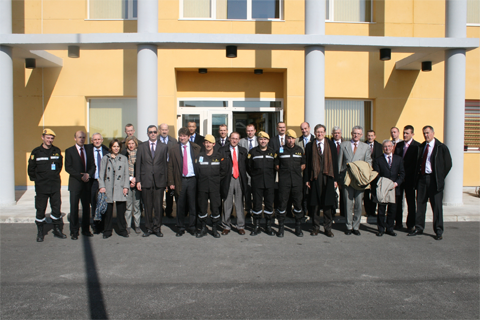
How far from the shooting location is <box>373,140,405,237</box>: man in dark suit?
7043 millimetres

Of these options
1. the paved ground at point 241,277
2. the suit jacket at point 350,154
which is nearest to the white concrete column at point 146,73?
the paved ground at point 241,277

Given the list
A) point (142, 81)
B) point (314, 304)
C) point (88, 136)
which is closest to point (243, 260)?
point (314, 304)

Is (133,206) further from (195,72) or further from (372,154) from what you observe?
(195,72)

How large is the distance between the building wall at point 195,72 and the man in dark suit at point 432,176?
5.48 meters

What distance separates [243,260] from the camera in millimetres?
5547

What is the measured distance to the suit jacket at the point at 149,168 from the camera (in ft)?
22.8

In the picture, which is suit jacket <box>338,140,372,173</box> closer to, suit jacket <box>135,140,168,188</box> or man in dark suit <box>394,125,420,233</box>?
man in dark suit <box>394,125,420,233</box>

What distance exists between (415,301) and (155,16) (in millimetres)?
8179

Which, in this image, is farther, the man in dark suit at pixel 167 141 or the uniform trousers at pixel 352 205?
the man in dark suit at pixel 167 141

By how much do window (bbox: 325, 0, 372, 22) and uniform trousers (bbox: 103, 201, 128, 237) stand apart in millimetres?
9300

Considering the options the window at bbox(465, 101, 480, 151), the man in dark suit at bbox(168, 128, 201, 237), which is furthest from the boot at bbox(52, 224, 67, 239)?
the window at bbox(465, 101, 480, 151)

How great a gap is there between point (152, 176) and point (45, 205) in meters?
1.97

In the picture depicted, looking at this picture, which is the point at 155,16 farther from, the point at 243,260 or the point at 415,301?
the point at 415,301

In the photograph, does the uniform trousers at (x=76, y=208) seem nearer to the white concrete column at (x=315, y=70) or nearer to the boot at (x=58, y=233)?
the boot at (x=58, y=233)
